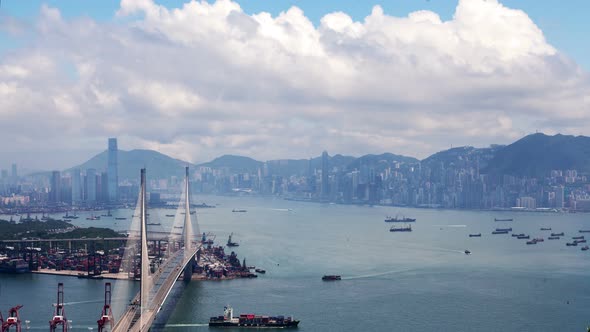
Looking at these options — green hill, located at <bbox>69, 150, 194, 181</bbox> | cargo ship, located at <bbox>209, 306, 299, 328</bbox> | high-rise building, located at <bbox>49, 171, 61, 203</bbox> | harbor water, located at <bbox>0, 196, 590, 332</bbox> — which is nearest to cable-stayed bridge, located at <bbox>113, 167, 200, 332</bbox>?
harbor water, located at <bbox>0, 196, 590, 332</bbox>

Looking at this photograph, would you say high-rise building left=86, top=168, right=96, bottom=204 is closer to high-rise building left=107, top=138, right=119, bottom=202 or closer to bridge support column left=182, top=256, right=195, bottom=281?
high-rise building left=107, top=138, right=119, bottom=202

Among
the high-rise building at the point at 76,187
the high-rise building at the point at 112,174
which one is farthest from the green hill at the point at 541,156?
the high-rise building at the point at 76,187

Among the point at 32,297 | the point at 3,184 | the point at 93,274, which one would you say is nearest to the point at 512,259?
the point at 93,274

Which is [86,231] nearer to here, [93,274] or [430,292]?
[93,274]

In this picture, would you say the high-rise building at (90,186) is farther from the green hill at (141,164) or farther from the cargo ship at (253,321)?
the cargo ship at (253,321)

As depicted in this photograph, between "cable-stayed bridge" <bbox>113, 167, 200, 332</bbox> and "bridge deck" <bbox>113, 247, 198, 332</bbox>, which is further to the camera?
"bridge deck" <bbox>113, 247, 198, 332</bbox>

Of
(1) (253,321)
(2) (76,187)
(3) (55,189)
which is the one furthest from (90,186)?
(1) (253,321)
